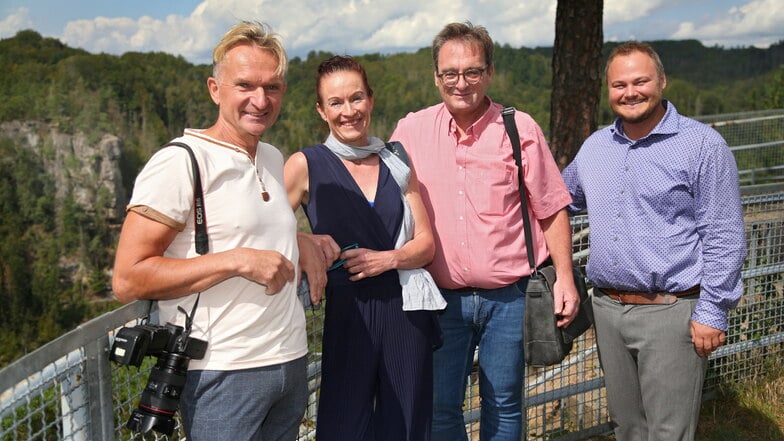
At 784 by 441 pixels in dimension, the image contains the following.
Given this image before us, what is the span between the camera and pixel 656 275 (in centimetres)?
259

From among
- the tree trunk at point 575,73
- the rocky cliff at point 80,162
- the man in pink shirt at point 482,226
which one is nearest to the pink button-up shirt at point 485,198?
the man in pink shirt at point 482,226

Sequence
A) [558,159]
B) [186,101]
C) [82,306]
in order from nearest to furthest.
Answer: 1. [558,159]
2. [82,306]
3. [186,101]

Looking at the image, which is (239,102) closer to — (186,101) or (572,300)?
(572,300)

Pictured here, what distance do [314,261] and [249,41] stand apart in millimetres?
668

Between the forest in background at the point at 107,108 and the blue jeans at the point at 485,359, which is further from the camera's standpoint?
the forest in background at the point at 107,108

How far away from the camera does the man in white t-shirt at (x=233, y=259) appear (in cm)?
178

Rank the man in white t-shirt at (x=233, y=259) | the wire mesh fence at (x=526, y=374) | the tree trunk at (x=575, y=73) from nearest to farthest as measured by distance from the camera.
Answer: the wire mesh fence at (x=526, y=374), the man in white t-shirt at (x=233, y=259), the tree trunk at (x=575, y=73)

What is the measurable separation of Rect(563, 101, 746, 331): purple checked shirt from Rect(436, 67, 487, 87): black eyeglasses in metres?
0.56

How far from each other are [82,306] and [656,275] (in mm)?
89327

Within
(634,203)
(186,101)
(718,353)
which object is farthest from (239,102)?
(186,101)

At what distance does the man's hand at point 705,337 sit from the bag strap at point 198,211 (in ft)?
5.55

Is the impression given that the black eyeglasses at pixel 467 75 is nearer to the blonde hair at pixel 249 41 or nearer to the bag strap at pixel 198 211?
the blonde hair at pixel 249 41

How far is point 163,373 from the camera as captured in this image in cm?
180

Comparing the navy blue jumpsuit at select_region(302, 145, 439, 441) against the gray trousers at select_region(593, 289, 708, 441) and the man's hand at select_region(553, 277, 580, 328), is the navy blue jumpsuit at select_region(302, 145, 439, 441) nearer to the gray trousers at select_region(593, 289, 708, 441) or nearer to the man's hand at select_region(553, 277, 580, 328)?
the man's hand at select_region(553, 277, 580, 328)
